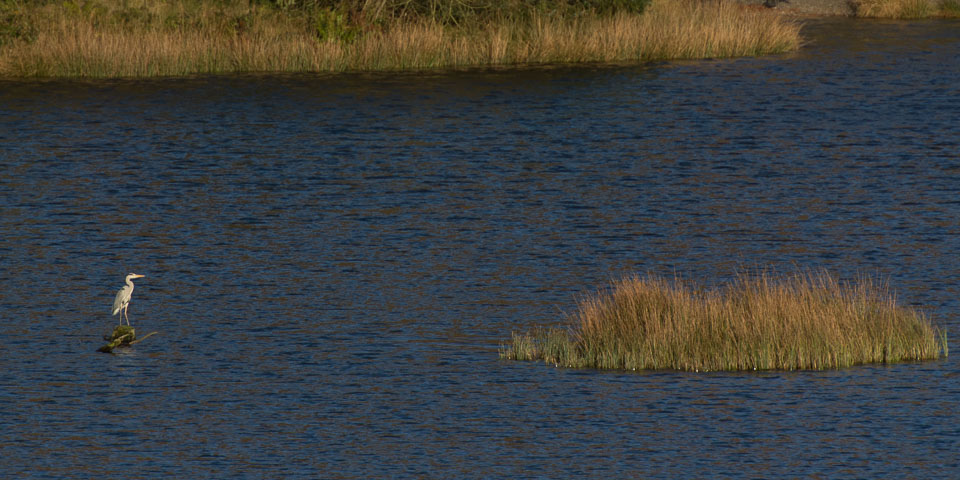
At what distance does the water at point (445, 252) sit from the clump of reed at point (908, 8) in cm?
1034

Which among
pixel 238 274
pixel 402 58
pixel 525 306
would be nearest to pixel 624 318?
pixel 525 306

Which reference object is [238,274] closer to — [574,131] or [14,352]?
[14,352]

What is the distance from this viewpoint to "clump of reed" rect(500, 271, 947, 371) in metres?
18.8

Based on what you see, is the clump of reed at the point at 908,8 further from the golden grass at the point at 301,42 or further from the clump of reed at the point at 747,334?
the clump of reed at the point at 747,334

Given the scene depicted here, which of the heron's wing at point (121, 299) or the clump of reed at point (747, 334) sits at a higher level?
the clump of reed at point (747, 334)

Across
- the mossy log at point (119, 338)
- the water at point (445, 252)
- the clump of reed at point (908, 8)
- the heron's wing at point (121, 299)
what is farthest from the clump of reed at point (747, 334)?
the clump of reed at point (908, 8)

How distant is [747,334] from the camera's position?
18.9m

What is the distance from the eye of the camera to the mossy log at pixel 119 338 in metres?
20.5

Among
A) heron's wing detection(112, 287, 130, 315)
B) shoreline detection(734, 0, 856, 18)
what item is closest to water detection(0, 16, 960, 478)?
heron's wing detection(112, 287, 130, 315)

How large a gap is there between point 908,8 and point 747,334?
1895 inches

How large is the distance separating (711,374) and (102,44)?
33.0m

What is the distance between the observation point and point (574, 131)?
1639 inches

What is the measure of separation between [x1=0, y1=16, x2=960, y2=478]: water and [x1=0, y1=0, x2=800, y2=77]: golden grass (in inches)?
26.9

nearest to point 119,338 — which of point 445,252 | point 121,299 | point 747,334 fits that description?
point 121,299
